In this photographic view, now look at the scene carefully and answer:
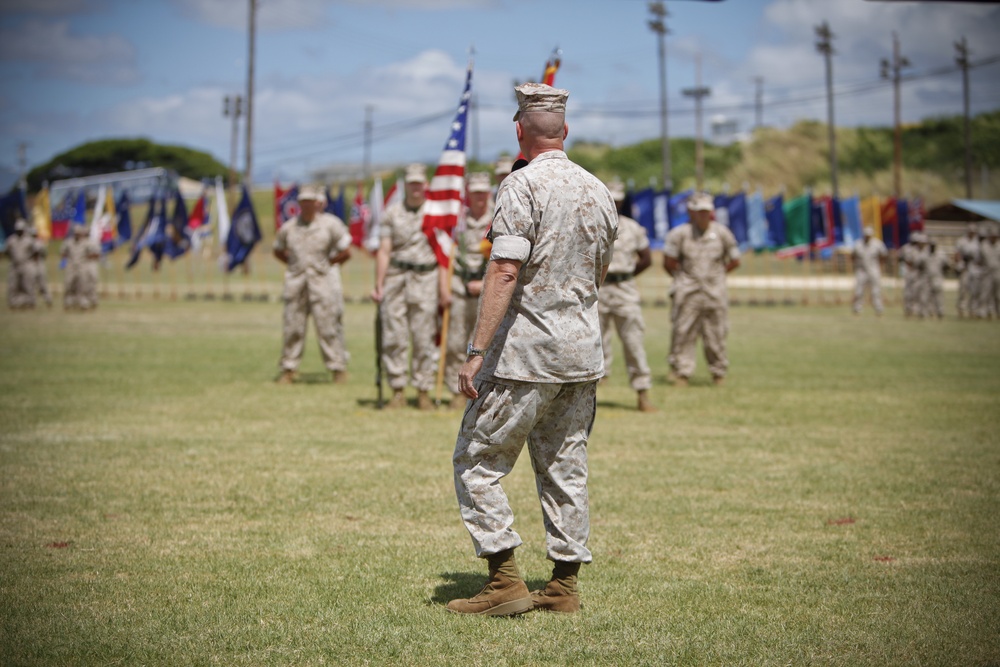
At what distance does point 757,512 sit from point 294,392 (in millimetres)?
7615

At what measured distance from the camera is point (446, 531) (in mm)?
6844

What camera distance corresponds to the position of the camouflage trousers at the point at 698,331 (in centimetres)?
1471

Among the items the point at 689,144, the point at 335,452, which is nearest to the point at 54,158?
the point at 689,144

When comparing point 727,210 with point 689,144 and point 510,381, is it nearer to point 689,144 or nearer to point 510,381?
point 510,381

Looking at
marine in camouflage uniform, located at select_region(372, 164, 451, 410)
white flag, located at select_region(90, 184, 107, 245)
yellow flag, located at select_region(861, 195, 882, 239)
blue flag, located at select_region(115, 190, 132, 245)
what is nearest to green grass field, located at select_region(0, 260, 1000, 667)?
marine in camouflage uniform, located at select_region(372, 164, 451, 410)

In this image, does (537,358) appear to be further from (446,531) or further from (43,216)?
(43,216)

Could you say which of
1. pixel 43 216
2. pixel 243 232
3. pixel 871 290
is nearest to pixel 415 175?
pixel 243 232

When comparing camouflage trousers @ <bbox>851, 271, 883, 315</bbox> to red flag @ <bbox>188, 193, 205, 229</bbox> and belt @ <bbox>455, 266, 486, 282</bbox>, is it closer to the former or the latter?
red flag @ <bbox>188, 193, 205, 229</bbox>

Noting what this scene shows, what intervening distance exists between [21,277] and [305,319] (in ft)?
62.4

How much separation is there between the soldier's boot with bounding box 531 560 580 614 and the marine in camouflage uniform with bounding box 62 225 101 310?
1071 inches

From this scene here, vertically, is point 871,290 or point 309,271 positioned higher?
point 871,290

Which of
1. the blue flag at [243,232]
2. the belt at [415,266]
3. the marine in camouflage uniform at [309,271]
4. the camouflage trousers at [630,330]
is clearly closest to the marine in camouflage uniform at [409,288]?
the belt at [415,266]

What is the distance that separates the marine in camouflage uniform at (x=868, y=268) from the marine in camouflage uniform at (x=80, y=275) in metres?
22.6

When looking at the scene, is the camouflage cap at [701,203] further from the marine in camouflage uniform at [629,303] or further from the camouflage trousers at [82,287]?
the camouflage trousers at [82,287]
